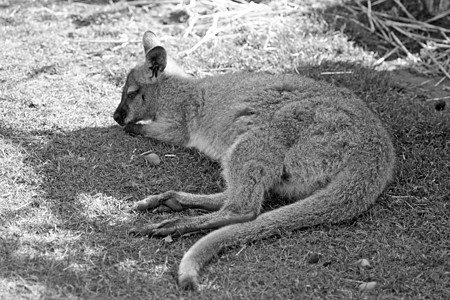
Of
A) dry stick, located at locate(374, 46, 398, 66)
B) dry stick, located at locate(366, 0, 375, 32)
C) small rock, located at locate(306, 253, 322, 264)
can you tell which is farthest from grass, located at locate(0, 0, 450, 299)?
dry stick, located at locate(366, 0, 375, 32)

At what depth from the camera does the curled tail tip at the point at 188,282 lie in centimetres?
380

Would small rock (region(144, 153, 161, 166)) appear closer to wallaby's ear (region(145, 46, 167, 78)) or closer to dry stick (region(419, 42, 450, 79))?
wallaby's ear (region(145, 46, 167, 78))

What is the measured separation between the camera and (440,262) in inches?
167

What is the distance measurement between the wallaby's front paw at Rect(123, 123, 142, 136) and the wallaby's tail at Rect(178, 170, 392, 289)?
165 cm

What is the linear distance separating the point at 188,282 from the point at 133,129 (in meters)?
2.10

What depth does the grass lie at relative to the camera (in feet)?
12.9

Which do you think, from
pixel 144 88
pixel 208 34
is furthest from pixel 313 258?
pixel 208 34

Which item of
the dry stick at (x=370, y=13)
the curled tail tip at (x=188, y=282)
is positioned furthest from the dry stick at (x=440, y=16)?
the curled tail tip at (x=188, y=282)

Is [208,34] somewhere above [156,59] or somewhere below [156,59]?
below

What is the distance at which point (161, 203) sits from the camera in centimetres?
468

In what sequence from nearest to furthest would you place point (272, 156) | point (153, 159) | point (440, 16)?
point (272, 156) < point (153, 159) < point (440, 16)

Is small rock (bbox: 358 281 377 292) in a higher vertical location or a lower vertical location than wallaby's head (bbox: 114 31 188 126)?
lower

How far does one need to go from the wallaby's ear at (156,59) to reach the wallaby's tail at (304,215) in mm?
1926

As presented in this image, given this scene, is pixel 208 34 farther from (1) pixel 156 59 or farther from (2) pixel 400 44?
(2) pixel 400 44
